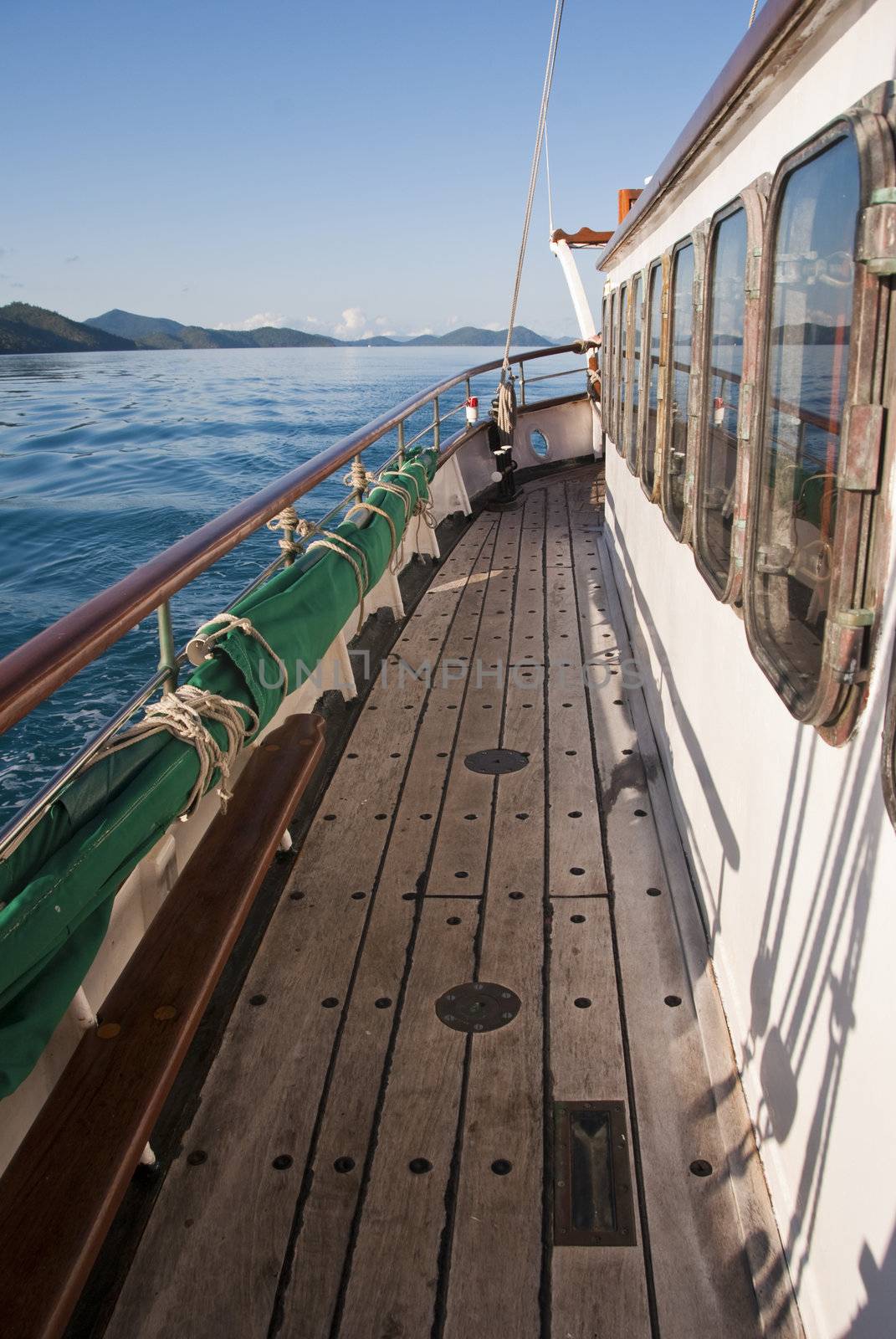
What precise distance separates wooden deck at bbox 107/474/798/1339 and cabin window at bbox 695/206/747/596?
97cm

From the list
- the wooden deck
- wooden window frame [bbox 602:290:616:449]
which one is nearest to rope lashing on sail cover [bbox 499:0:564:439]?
A: wooden window frame [bbox 602:290:616:449]

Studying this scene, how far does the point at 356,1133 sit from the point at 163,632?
1157 millimetres

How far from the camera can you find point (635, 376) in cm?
437

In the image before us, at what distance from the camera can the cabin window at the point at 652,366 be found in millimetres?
3430

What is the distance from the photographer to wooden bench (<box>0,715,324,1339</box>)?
1297mm

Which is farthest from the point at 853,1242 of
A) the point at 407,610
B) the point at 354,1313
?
the point at 407,610

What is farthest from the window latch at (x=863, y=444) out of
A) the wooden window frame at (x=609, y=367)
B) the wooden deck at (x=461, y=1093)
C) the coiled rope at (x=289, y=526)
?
the wooden window frame at (x=609, y=367)

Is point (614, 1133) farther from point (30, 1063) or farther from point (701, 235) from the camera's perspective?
point (701, 235)

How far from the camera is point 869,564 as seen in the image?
3.71 ft

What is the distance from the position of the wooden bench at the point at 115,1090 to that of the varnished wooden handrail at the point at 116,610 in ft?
2.06

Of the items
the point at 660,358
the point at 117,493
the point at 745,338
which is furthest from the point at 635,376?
the point at 117,493

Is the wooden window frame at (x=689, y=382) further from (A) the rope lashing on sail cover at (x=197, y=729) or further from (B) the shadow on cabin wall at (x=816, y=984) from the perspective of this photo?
(A) the rope lashing on sail cover at (x=197, y=729)

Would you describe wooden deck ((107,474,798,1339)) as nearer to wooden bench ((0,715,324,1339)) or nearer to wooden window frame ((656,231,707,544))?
wooden bench ((0,715,324,1339))

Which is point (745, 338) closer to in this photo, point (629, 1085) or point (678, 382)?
point (678, 382)
